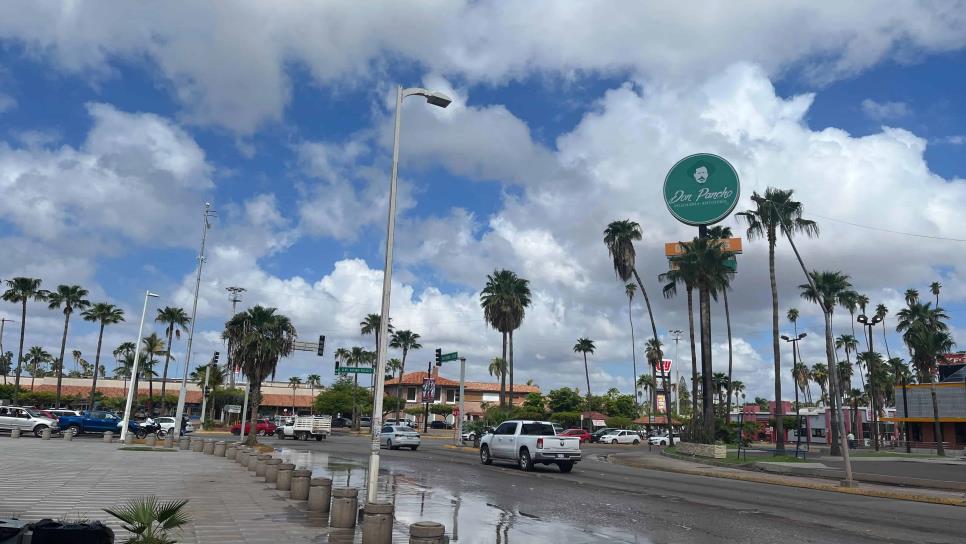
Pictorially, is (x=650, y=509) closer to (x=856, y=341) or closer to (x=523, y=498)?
(x=523, y=498)

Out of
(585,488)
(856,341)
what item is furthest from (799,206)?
(856,341)

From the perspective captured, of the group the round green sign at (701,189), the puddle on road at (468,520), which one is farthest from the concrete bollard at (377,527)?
the round green sign at (701,189)

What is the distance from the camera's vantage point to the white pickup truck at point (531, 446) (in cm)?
2520

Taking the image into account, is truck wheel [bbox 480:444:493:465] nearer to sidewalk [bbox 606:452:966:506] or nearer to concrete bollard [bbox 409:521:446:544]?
sidewalk [bbox 606:452:966:506]

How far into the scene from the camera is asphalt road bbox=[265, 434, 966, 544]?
39.7ft

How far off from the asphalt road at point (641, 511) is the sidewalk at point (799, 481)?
3.05 feet

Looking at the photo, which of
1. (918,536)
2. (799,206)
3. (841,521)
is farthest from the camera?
(799,206)

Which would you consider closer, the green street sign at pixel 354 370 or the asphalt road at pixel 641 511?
the asphalt road at pixel 641 511

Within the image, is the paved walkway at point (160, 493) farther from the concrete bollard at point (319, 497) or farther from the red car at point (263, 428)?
the red car at point (263, 428)

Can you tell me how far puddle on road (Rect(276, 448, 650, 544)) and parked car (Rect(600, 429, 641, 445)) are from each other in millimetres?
47721

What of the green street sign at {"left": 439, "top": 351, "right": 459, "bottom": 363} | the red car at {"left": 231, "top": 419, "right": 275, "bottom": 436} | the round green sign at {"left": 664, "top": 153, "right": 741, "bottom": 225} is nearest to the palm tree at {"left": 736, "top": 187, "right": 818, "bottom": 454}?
the round green sign at {"left": 664, "top": 153, "right": 741, "bottom": 225}

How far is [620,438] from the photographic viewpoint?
6475 cm

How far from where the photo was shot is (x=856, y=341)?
102 meters

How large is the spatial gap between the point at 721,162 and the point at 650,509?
3470 centimetres
